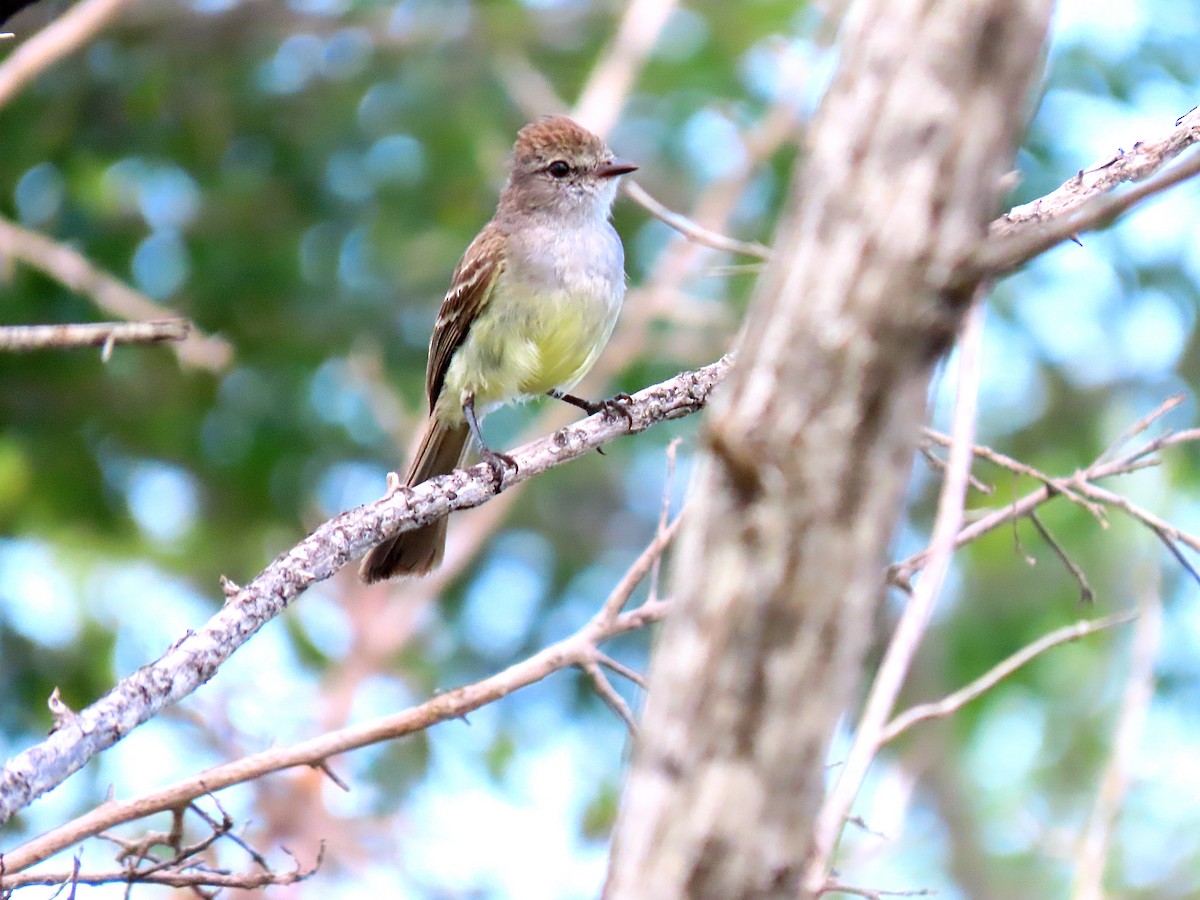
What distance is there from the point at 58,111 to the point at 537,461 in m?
5.55

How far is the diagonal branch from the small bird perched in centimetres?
111

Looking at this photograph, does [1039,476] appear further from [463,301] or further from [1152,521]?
[463,301]

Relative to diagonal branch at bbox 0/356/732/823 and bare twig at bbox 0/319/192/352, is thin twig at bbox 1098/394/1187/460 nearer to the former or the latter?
diagonal branch at bbox 0/356/732/823

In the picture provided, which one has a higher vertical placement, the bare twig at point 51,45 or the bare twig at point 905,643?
the bare twig at point 51,45

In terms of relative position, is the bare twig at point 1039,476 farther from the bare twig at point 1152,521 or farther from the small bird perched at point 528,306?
the small bird perched at point 528,306

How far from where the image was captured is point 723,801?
1.86 m

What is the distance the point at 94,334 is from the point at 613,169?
3249mm

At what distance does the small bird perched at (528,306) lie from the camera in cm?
559

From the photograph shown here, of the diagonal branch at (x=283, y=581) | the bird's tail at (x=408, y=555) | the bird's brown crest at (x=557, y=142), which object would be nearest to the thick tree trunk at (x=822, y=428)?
the diagonal branch at (x=283, y=581)

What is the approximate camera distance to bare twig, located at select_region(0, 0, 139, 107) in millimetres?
6492

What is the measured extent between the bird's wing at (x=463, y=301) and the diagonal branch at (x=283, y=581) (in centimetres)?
161

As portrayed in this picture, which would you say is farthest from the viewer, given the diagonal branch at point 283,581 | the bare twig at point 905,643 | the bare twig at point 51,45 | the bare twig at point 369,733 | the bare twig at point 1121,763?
the bare twig at point 51,45

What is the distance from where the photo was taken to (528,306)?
566 cm

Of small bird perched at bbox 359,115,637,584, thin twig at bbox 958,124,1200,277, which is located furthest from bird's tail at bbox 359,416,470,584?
thin twig at bbox 958,124,1200,277
